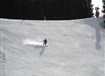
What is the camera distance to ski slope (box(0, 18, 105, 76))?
15648 millimetres

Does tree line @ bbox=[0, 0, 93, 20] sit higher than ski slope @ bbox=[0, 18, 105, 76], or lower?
higher

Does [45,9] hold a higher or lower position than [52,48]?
higher

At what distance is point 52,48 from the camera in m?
16.9

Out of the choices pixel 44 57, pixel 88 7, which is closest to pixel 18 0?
pixel 88 7

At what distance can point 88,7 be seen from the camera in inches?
957

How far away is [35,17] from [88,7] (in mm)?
3755

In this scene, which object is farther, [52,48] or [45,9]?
[45,9]

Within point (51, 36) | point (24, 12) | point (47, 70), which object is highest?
point (24, 12)

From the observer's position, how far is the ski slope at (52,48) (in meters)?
15.6

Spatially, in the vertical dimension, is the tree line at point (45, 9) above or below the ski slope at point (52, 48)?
above

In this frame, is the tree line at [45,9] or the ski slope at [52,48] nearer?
the ski slope at [52,48]

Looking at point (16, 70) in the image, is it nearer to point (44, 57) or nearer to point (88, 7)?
point (44, 57)

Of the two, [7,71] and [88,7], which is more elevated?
[88,7]

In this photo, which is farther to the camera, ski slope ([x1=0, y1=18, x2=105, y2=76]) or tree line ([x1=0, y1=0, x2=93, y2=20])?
tree line ([x1=0, y1=0, x2=93, y2=20])
